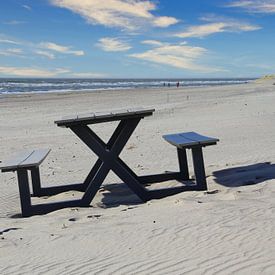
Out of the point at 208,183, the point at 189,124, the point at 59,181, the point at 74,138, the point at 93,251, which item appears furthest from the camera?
the point at 189,124

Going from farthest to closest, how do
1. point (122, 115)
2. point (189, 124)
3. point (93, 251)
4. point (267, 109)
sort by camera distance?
point (267, 109)
point (189, 124)
point (122, 115)
point (93, 251)

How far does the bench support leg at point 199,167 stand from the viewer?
5.75 m

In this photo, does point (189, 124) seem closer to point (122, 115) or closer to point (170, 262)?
point (122, 115)

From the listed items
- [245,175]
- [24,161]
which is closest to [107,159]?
[24,161]

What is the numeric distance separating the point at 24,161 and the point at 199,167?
2154mm

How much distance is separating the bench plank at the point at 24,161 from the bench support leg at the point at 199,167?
1.89m

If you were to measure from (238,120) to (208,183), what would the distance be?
8288 mm

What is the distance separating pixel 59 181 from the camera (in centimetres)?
761

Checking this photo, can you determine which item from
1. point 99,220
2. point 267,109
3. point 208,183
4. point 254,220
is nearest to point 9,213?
point 99,220

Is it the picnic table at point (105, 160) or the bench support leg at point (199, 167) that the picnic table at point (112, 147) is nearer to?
the picnic table at point (105, 160)

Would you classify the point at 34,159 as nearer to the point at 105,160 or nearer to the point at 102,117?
the point at 105,160

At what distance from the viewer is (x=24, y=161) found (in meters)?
5.63

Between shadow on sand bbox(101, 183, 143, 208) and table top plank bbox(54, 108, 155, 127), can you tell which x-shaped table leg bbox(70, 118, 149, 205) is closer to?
table top plank bbox(54, 108, 155, 127)

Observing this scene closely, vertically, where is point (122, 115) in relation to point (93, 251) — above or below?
above
